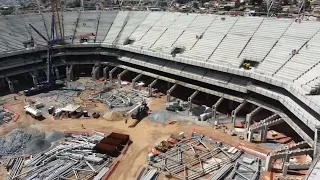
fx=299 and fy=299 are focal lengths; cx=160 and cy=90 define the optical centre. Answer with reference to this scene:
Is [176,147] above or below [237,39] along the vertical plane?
below

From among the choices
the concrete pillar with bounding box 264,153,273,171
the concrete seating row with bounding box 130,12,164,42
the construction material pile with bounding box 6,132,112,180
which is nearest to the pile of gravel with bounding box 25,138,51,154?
the construction material pile with bounding box 6,132,112,180

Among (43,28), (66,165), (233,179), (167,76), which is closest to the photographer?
(233,179)

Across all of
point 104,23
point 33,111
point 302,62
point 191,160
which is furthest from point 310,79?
point 104,23

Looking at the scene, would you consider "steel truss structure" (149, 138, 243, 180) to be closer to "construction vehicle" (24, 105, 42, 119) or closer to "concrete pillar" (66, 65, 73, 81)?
"construction vehicle" (24, 105, 42, 119)

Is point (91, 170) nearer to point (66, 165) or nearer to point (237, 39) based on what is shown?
point (66, 165)

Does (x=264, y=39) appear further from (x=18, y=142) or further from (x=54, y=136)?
(x=18, y=142)

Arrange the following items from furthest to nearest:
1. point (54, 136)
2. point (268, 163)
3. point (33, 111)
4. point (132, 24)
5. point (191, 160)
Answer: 1. point (132, 24)
2. point (33, 111)
3. point (54, 136)
4. point (191, 160)
5. point (268, 163)

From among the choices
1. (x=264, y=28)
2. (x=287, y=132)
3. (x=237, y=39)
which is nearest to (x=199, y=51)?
(x=237, y=39)
